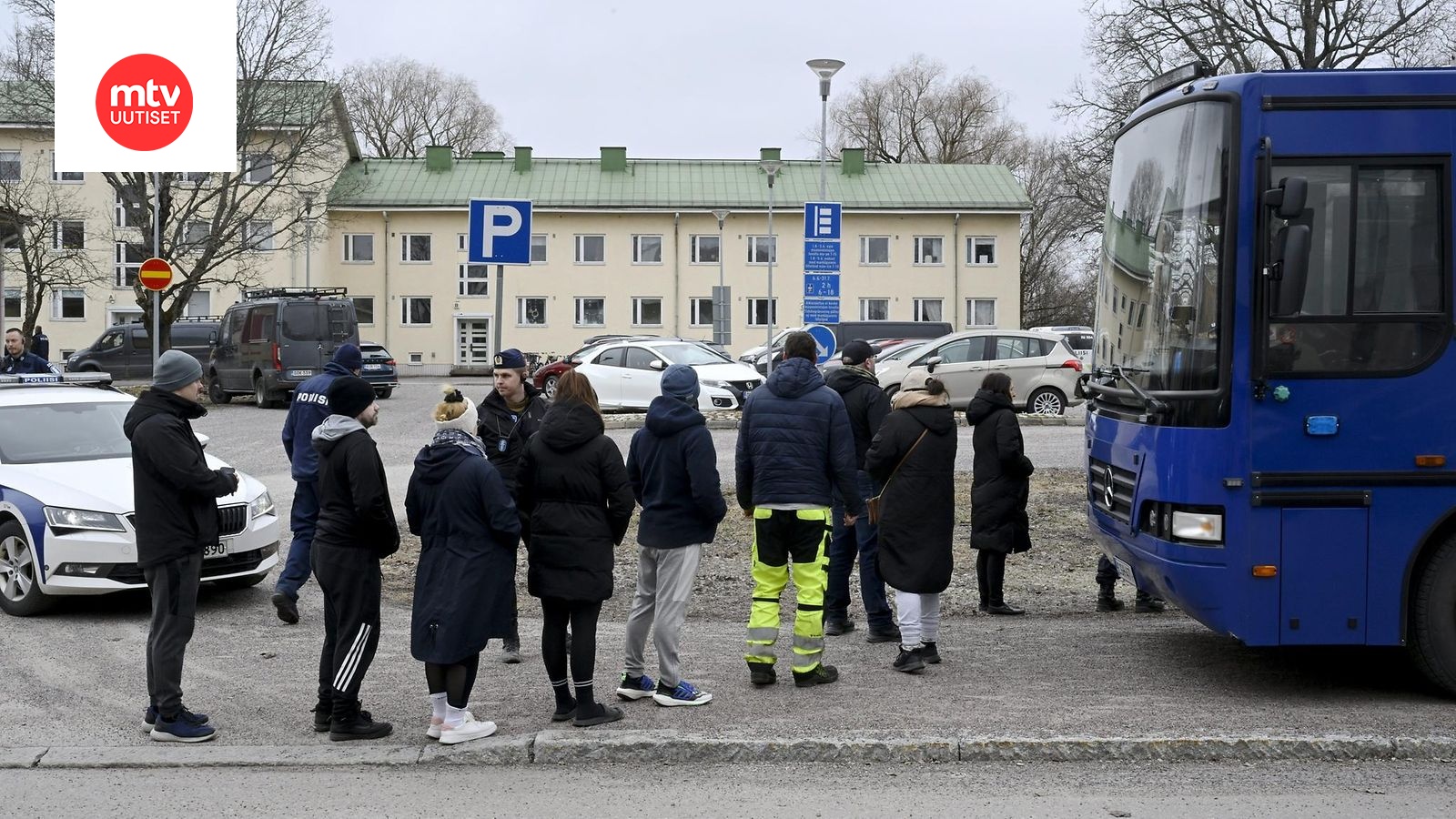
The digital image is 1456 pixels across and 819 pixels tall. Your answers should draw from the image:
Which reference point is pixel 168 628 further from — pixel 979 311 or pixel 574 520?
pixel 979 311

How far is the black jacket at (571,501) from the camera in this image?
6.43m

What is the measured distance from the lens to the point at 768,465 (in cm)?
723

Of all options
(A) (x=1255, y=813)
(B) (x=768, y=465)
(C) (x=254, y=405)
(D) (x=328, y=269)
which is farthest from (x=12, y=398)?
(D) (x=328, y=269)

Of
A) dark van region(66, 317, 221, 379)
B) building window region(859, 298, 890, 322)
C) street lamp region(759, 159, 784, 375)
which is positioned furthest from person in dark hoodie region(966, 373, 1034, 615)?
building window region(859, 298, 890, 322)

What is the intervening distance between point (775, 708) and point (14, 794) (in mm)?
3463

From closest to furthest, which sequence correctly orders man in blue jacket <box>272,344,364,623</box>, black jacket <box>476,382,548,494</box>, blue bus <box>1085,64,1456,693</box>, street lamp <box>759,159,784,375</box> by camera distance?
blue bus <box>1085,64,1456,693</box>, black jacket <box>476,382,548,494</box>, man in blue jacket <box>272,344,364,623</box>, street lamp <box>759,159,784,375</box>

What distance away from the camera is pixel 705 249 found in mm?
60906

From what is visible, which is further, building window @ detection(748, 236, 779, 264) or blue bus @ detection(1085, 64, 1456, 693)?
building window @ detection(748, 236, 779, 264)

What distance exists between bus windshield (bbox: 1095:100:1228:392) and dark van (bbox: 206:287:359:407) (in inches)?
973

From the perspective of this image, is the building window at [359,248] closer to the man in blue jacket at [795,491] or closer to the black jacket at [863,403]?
the black jacket at [863,403]

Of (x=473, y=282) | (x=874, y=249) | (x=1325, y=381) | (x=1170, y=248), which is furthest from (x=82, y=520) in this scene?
(x=874, y=249)

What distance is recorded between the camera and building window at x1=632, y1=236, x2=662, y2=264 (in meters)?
60.8

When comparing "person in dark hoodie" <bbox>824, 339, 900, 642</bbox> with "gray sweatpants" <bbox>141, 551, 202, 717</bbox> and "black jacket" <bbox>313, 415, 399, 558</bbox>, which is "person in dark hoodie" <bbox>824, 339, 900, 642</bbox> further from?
"gray sweatpants" <bbox>141, 551, 202, 717</bbox>

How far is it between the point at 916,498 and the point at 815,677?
3.92ft
